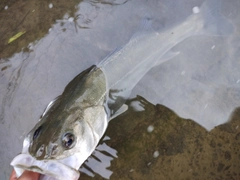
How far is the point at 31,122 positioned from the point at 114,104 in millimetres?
635

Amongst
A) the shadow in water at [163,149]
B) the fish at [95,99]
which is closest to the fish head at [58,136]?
the fish at [95,99]

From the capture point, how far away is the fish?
164 centimetres

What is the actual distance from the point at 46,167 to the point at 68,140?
0.65ft

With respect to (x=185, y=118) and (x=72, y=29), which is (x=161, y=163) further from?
(x=72, y=29)

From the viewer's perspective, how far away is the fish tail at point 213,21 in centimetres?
225

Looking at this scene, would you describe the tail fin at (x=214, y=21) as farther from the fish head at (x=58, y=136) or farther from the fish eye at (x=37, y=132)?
the fish eye at (x=37, y=132)

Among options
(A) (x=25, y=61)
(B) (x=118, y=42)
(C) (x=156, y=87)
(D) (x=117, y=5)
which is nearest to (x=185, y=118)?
(C) (x=156, y=87)

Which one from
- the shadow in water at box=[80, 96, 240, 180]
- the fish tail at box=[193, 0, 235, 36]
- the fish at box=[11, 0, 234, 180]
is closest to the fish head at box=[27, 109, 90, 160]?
the fish at box=[11, 0, 234, 180]

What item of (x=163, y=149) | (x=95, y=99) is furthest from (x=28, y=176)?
(x=163, y=149)

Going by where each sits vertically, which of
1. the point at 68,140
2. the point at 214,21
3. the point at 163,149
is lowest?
the point at 163,149

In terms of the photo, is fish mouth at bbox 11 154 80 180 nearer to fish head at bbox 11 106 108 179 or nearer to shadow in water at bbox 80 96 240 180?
fish head at bbox 11 106 108 179

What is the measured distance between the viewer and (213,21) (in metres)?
2.26

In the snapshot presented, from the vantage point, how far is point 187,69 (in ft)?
7.38

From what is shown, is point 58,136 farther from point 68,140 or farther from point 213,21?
point 213,21
